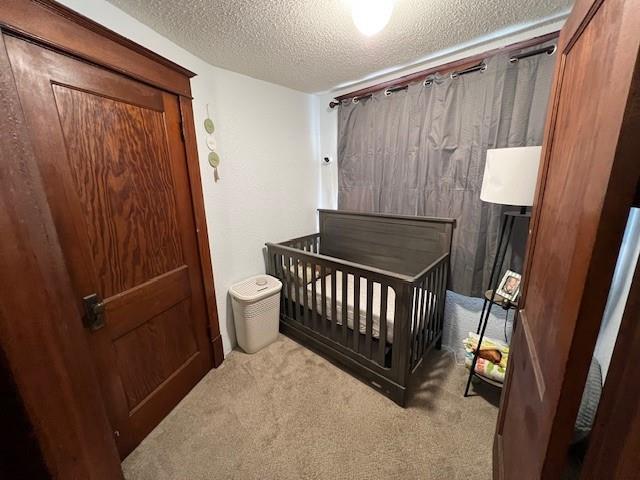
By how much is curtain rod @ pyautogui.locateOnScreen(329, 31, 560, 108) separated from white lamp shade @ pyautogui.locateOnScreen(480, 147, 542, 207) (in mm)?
740

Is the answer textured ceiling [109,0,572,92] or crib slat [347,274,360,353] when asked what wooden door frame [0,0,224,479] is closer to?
textured ceiling [109,0,572,92]

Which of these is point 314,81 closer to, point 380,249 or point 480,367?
point 380,249

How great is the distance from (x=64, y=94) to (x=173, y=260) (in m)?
0.92

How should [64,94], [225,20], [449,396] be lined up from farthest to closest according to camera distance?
[449,396] → [225,20] → [64,94]

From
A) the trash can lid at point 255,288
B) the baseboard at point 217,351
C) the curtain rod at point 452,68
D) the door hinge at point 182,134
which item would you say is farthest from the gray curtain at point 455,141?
the baseboard at point 217,351

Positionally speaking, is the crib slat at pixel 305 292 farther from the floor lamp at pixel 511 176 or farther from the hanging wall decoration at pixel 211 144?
the floor lamp at pixel 511 176

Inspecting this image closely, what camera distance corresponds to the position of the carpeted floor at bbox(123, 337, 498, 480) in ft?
4.21

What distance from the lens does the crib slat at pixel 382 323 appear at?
5.14 feet

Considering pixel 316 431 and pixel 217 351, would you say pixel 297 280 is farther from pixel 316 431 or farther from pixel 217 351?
pixel 316 431

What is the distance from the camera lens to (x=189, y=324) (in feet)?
5.64

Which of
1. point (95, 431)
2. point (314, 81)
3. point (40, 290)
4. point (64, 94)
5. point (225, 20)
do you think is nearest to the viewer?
point (40, 290)

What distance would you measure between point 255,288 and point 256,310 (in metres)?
0.18

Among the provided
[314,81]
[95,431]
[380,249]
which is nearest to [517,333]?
[380,249]

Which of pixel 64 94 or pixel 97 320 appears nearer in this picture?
pixel 64 94
